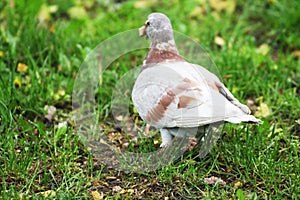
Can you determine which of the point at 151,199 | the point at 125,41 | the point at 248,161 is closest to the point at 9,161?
the point at 151,199

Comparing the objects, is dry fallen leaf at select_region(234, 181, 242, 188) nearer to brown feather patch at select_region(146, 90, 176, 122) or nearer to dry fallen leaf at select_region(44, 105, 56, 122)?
brown feather patch at select_region(146, 90, 176, 122)

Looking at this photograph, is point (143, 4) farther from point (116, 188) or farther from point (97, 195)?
point (97, 195)

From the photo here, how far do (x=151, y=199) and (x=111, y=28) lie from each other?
2423mm

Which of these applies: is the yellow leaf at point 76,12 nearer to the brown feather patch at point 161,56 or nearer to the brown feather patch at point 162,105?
the brown feather patch at point 161,56

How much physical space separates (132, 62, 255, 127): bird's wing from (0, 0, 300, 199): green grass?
33cm

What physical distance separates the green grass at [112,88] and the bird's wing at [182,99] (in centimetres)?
33

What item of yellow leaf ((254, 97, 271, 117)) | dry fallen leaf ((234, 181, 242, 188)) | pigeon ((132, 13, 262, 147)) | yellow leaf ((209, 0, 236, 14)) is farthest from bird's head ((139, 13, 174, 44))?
yellow leaf ((209, 0, 236, 14))

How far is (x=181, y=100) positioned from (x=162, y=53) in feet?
1.66

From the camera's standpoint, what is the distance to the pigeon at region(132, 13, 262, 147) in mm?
3188

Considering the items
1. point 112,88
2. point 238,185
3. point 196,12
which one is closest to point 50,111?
point 112,88

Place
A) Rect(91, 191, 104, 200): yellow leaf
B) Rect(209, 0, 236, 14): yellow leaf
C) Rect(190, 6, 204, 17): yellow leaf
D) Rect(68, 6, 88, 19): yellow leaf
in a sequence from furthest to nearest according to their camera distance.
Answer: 1. Rect(209, 0, 236, 14): yellow leaf
2. Rect(190, 6, 204, 17): yellow leaf
3. Rect(68, 6, 88, 19): yellow leaf
4. Rect(91, 191, 104, 200): yellow leaf

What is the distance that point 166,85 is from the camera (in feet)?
10.9

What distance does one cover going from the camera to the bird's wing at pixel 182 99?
3.19 m

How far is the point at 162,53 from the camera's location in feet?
11.9
